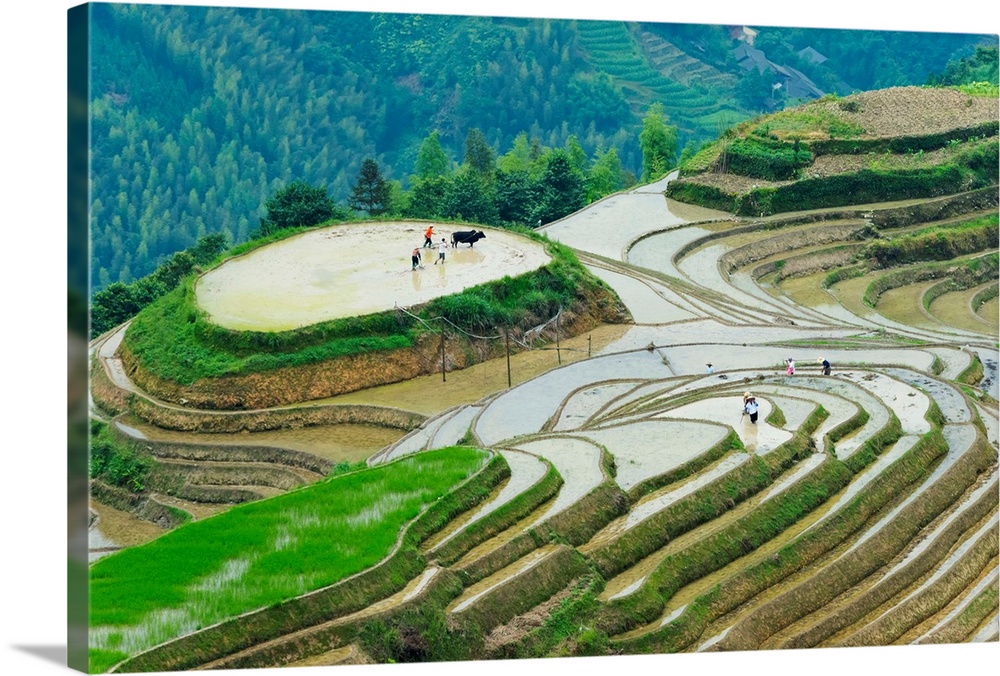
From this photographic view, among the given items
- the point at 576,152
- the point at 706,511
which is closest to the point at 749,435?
the point at 706,511

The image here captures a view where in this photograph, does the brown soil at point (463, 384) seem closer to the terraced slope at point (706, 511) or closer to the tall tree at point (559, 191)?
the terraced slope at point (706, 511)

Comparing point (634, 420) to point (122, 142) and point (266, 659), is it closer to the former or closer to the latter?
point (266, 659)

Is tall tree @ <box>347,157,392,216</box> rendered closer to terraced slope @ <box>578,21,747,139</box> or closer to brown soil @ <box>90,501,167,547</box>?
terraced slope @ <box>578,21,747,139</box>

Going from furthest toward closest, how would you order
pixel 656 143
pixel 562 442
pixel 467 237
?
pixel 656 143 → pixel 467 237 → pixel 562 442

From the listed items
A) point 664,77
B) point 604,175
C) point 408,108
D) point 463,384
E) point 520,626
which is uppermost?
point 664,77

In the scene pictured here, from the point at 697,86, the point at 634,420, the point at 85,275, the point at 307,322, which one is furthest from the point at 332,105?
the point at 85,275

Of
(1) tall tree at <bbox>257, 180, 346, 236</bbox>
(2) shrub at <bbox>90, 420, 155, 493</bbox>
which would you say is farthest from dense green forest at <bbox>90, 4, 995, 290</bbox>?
(2) shrub at <bbox>90, 420, 155, 493</bbox>

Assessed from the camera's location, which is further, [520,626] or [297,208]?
[297,208]

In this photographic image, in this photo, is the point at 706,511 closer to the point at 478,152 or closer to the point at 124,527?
the point at 124,527
